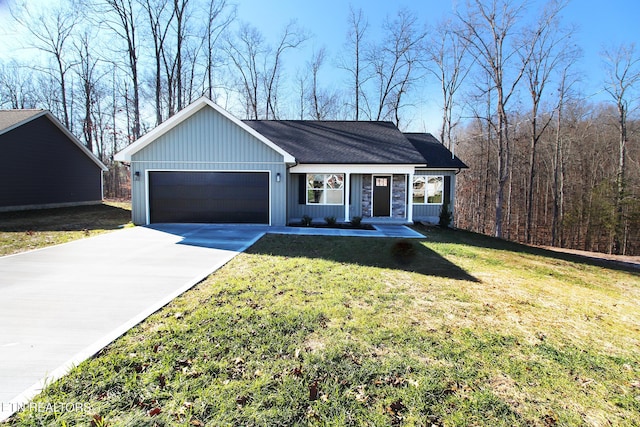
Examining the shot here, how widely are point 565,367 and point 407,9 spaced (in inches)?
986

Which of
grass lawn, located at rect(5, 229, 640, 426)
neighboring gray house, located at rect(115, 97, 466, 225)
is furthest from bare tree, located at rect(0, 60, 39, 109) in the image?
grass lawn, located at rect(5, 229, 640, 426)

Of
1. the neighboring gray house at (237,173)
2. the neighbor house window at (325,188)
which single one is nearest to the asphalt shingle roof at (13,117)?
the neighboring gray house at (237,173)

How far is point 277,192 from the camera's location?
38.2ft

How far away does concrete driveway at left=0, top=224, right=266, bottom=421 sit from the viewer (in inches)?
106

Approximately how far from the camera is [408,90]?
23.6 metres

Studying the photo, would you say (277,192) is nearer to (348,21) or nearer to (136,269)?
(136,269)

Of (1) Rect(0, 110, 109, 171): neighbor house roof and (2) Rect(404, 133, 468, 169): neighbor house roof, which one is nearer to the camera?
(2) Rect(404, 133, 468, 169): neighbor house roof

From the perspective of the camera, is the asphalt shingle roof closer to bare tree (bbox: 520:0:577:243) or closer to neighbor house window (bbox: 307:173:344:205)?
neighbor house window (bbox: 307:173:344:205)

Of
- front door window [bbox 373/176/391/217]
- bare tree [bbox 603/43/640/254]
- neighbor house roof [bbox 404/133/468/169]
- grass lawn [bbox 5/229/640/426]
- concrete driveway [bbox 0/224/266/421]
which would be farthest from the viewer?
bare tree [bbox 603/43/640/254]

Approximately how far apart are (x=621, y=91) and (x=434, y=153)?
1337 cm

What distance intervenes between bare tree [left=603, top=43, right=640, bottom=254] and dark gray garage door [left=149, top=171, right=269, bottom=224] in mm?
20464

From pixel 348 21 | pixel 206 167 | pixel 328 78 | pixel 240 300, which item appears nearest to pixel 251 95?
pixel 328 78

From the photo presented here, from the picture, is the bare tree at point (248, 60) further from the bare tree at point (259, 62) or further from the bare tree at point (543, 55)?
the bare tree at point (543, 55)

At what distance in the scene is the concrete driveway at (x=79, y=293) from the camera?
2697 millimetres
